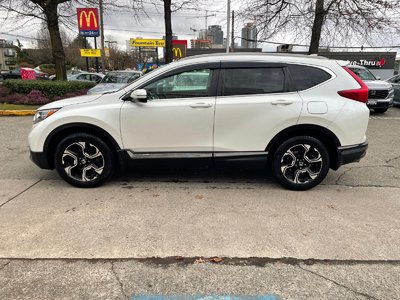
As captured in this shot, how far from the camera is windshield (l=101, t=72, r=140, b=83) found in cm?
1335

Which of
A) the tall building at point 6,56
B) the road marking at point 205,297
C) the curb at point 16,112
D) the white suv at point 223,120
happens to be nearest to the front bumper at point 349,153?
the white suv at point 223,120

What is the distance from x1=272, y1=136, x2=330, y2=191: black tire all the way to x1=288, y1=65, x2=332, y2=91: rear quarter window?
696mm

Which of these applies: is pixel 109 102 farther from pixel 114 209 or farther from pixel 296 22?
pixel 296 22

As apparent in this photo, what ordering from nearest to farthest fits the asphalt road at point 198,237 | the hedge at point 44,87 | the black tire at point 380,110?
1. the asphalt road at point 198,237
2. the black tire at point 380,110
3. the hedge at point 44,87

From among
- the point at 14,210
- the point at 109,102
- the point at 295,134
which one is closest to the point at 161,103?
the point at 109,102

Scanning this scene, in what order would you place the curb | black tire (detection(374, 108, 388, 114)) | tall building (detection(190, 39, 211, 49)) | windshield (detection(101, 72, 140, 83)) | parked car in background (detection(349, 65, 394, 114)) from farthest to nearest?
tall building (detection(190, 39, 211, 49))
windshield (detection(101, 72, 140, 83))
black tire (detection(374, 108, 388, 114))
parked car in background (detection(349, 65, 394, 114))
the curb

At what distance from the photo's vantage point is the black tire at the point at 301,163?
4398 mm

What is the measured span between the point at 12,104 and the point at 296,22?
12.0 m

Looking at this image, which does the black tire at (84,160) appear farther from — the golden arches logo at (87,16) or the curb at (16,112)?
the golden arches logo at (87,16)

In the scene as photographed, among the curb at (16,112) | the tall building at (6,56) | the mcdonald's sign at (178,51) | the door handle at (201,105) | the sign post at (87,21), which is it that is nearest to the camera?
the door handle at (201,105)

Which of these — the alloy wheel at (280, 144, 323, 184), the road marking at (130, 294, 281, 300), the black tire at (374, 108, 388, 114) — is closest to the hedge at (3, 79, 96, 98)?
the alloy wheel at (280, 144, 323, 184)

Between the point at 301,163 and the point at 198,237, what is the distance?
1935mm

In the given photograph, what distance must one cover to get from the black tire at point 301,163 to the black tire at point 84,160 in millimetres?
2270

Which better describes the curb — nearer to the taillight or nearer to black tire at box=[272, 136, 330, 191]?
black tire at box=[272, 136, 330, 191]
